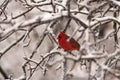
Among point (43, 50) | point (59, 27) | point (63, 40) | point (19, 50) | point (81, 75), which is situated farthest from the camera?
point (19, 50)

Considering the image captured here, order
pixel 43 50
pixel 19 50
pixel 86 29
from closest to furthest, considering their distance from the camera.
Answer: pixel 86 29, pixel 43 50, pixel 19 50

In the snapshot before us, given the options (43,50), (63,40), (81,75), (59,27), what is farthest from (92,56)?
(43,50)

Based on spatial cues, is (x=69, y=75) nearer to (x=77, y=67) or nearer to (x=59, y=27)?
(x=77, y=67)

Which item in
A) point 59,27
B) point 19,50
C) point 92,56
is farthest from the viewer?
point 19,50

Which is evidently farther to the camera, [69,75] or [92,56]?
[69,75]

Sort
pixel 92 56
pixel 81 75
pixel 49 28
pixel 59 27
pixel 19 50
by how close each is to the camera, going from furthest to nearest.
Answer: pixel 19 50, pixel 59 27, pixel 81 75, pixel 49 28, pixel 92 56

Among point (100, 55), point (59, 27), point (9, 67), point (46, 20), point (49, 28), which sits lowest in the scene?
point (9, 67)

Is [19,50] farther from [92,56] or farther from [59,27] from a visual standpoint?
[92,56]

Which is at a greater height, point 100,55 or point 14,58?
point 100,55

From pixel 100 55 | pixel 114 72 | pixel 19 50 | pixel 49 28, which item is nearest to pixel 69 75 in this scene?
pixel 49 28
